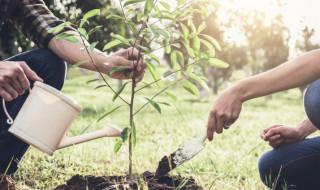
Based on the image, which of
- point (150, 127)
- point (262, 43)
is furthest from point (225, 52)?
point (150, 127)

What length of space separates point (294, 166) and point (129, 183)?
3.21ft

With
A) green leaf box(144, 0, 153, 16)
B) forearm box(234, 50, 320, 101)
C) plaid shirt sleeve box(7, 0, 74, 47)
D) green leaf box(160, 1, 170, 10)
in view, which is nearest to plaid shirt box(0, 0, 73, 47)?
plaid shirt sleeve box(7, 0, 74, 47)

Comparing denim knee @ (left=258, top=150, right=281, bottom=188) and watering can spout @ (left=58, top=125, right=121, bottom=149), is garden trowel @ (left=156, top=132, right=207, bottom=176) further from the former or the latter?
denim knee @ (left=258, top=150, right=281, bottom=188)

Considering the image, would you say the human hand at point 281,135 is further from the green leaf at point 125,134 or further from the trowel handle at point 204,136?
the green leaf at point 125,134

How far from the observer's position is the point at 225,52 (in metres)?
37.8

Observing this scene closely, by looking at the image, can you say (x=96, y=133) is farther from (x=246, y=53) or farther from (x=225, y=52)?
(x=246, y=53)

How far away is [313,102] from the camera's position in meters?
2.18

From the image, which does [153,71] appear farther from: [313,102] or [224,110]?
[313,102]

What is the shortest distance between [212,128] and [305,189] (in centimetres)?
101

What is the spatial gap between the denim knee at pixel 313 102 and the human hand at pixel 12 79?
1317 mm

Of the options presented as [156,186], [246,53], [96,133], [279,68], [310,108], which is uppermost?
[279,68]

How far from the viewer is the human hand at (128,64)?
2.26 m

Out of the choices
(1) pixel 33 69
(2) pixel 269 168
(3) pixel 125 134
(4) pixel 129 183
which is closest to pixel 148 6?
(3) pixel 125 134

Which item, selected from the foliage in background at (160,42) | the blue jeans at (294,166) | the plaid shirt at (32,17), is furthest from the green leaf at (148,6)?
the blue jeans at (294,166)
